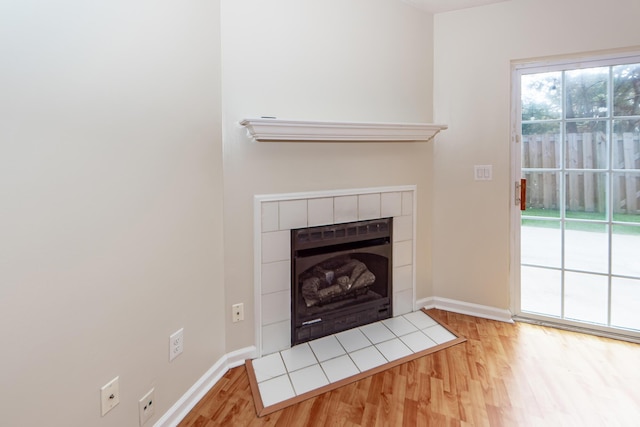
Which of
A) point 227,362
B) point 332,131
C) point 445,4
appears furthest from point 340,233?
point 445,4

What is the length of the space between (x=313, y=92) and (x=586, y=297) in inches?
91.6

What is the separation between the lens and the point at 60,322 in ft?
3.42

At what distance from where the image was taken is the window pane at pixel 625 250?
2193mm

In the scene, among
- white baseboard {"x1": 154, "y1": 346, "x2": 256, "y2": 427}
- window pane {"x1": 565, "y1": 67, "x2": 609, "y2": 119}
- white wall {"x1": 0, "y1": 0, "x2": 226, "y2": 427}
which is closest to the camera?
white wall {"x1": 0, "y1": 0, "x2": 226, "y2": 427}

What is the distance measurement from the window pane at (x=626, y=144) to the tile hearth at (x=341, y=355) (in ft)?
5.14

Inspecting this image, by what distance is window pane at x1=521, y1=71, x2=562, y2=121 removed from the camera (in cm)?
230

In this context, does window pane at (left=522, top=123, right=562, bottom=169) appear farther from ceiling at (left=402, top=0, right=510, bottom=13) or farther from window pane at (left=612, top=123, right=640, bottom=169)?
ceiling at (left=402, top=0, right=510, bottom=13)

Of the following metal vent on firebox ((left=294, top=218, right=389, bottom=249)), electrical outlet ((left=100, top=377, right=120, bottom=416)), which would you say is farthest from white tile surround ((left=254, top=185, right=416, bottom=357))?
electrical outlet ((left=100, top=377, right=120, bottom=416))

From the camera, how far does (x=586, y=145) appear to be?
2252mm

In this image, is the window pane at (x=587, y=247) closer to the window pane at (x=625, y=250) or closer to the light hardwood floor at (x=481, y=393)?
the window pane at (x=625, y=250)

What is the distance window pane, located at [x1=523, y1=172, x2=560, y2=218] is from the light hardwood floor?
876 mm

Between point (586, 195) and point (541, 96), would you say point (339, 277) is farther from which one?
point (541, 96)

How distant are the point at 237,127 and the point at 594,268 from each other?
2518 mm

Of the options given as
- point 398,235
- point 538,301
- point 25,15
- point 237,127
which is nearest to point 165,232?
point 237,127
